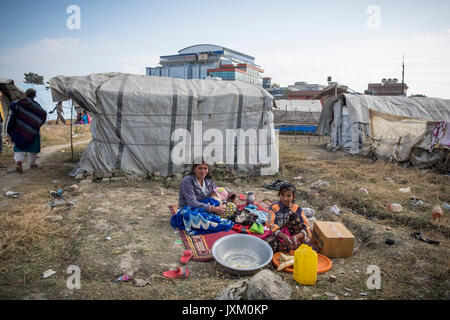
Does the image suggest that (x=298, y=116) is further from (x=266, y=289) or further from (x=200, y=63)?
(x=200, y=63)

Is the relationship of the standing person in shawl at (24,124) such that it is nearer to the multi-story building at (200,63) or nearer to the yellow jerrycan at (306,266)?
the yellow jerrycan at (306,266)

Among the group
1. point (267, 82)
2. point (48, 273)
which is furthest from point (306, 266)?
point (267, 82)

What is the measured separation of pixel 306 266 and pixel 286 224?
2.40 feet

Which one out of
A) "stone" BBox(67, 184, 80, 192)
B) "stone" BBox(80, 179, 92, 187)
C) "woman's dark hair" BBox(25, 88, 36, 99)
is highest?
"woman's dark hair" BBox(25, 88, 36, 99)

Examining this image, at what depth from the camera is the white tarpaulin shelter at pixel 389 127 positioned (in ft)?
23.6

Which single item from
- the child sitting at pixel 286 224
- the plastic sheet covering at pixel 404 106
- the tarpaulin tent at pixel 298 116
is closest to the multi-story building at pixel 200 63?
the tarpaulin tent at pixel 298 116

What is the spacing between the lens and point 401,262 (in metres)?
2.81

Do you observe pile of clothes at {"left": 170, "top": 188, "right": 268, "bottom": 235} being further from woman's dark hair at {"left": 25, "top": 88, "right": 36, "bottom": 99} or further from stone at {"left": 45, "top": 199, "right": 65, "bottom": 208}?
woman's dark hair at {"left": 25, "top": 88, "right": 36, "bottom": 99}

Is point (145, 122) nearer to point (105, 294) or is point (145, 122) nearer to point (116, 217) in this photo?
point (116, 217)

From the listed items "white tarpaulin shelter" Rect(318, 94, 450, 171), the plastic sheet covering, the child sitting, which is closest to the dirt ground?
the child sitting

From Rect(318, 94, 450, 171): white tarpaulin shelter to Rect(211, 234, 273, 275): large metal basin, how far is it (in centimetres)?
650

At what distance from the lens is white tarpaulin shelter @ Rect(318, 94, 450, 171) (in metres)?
7.20

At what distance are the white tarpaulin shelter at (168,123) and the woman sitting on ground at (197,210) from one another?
8.61ft

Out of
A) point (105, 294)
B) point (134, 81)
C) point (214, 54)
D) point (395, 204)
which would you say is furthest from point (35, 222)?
point (214, 54)
